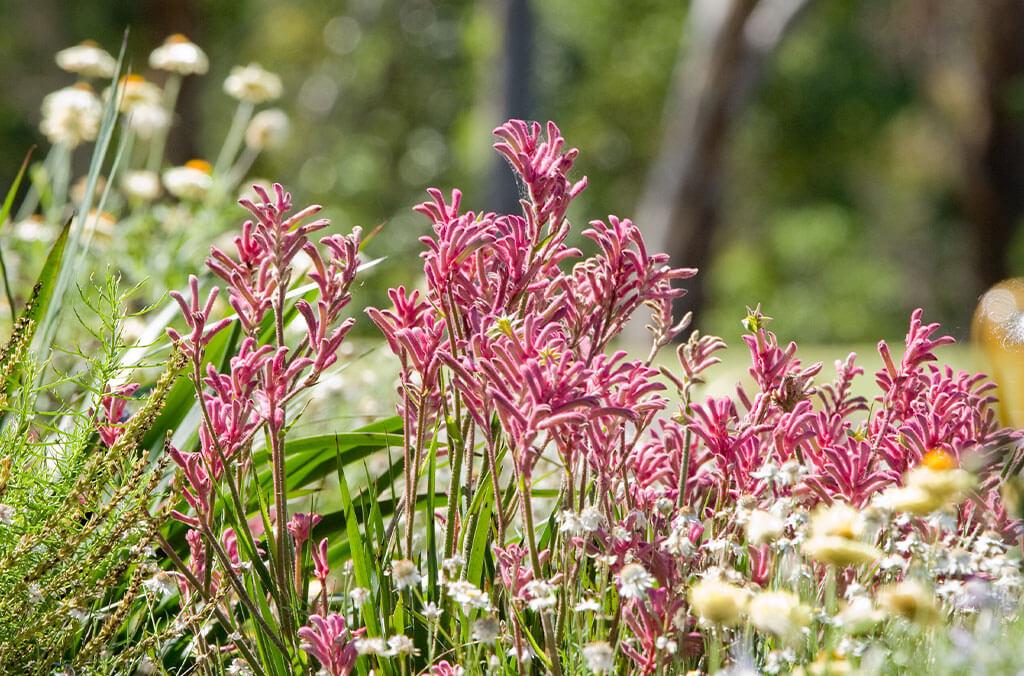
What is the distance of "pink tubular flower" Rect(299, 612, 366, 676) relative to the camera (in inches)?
61.3

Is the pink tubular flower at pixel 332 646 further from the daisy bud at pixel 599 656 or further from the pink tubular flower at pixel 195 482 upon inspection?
the daisy bud at pixel 599 656

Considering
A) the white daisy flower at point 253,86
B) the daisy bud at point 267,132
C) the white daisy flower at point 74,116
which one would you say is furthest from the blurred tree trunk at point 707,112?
the white daisy flower at point 74,116

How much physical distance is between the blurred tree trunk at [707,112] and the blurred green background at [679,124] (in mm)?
60

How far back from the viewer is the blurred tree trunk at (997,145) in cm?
1945

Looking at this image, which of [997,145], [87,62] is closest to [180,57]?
[87,62]

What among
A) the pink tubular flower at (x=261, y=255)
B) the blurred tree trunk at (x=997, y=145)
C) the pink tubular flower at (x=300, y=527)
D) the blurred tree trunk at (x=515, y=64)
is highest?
the blurred tree trunk at (x=997, y=145)

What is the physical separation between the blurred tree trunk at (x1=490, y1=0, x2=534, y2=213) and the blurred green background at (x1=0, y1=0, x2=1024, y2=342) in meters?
2.18

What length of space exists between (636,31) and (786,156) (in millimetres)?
3964

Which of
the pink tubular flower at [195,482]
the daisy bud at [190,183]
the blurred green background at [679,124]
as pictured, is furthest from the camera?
the blurred green background at [679,124]

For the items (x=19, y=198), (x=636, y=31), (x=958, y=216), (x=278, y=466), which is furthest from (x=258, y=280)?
(x=958, y=216)

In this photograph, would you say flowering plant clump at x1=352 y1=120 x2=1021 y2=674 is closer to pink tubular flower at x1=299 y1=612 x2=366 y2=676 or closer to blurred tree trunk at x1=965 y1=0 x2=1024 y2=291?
pink tubular flower at x1=299 y1=612 x2=366 y2=676

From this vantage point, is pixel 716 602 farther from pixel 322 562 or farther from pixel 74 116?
pixel 74 116

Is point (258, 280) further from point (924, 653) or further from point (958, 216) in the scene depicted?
point (958, 216)

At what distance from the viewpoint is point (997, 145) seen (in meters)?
20.1
